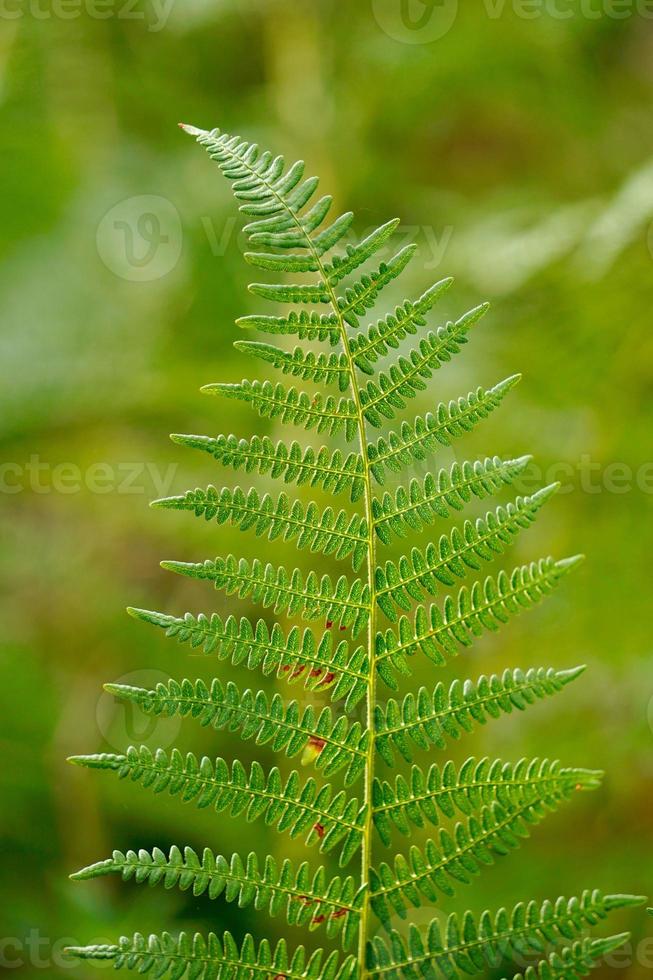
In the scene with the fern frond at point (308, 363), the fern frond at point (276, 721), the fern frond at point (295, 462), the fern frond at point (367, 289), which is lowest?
the fern frond at point (276, 721)

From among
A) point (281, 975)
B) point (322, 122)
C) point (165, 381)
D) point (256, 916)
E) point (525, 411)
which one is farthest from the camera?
point (322, 122)

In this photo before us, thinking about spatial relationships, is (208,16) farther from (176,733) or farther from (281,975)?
(281,975)

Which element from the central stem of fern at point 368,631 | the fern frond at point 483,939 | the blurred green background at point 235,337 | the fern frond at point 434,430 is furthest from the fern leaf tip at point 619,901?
the blurred green background at point 235,337

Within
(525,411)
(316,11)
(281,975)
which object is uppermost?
(316,11)

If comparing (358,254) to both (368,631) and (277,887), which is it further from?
(277,887)

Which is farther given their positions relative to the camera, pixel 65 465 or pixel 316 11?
pixel 65 465

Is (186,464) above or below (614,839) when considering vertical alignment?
above

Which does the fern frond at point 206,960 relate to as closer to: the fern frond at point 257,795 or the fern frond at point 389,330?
the fern frond at point 257,795

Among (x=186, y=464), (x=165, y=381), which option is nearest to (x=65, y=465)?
(x=186, y=464)

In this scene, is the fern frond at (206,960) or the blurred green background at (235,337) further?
the blurred green background at (235,337)
